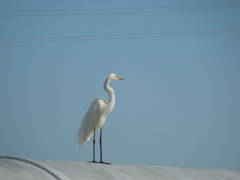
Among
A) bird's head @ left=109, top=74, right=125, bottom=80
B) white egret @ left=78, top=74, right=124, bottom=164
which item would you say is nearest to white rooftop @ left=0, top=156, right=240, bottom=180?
white egret @ left=78, top=74, right=124, bottom=164

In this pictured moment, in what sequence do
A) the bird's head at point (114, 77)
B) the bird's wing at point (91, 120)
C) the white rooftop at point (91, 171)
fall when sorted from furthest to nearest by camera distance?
the bird's head at point (114, 77)
the bird's wing at point (91, 120)
the white rooftop at point (91, 171)

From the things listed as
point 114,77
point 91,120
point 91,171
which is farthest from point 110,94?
point 91,171

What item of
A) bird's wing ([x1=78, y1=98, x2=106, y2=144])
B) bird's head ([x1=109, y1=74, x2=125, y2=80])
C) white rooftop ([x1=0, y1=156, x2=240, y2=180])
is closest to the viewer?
white rooftop ([x1=0, y1=156, x2=240, y2=180])

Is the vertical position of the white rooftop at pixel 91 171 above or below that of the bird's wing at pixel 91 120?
below

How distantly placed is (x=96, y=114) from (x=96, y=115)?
0.03 metres

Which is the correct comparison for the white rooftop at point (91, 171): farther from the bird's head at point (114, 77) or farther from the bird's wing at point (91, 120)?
the bird's head at point (114, 77)

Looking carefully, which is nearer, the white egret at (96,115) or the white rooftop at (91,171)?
the white rooftop at (91,171)

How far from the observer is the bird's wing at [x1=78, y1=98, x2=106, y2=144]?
14.4 metres

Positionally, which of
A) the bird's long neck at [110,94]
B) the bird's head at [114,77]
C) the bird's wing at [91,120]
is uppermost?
the bird's head at [114,77]

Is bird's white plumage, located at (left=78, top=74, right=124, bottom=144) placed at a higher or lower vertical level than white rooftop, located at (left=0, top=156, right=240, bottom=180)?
higher

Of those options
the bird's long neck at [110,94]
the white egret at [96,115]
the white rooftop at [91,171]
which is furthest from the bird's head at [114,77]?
the white rooftop at [91,171]

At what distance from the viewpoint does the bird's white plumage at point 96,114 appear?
14.4 meters

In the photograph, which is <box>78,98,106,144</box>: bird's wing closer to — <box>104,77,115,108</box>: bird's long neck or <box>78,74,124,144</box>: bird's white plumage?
<box>78,74,124,144</box>: bird's white plumage

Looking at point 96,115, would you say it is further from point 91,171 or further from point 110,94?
point 91,171
